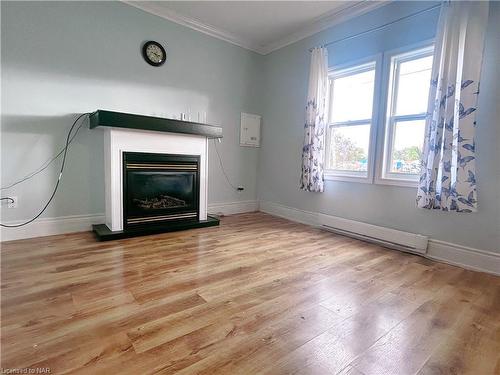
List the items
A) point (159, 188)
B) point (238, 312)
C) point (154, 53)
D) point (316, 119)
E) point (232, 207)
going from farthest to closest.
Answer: point (232, 207), point (316, 119), point (154, 53), point (159, 188), point (238, 312)

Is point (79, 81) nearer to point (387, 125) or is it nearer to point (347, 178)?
point (347, 178)

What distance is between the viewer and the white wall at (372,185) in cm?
202

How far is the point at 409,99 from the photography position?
8.35 ft

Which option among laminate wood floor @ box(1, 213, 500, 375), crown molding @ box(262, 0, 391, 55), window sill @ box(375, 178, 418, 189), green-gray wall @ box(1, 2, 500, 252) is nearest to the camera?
laminate wood floor @ box(1, 213, 500, 375)

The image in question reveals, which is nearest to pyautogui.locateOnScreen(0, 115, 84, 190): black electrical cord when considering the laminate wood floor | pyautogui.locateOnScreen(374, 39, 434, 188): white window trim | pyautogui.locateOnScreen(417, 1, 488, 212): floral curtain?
the laminate wood floor

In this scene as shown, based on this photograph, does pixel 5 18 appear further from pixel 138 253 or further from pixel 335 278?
pixel 335 278

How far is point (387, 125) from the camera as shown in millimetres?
2652

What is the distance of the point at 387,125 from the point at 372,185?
0.65 meters

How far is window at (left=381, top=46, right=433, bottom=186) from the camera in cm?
246

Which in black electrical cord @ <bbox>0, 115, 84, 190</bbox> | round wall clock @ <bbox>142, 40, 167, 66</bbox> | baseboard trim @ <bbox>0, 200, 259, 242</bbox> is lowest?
baseboard trim @ <bbox>0, 200, 259, 242</bbox>

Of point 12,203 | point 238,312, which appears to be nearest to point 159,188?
point 12,203

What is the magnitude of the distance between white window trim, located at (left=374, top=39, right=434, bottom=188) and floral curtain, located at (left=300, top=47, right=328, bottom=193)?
67 centimetres

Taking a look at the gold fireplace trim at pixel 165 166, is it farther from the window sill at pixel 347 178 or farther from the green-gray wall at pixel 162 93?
the window sill at pixel 347 178

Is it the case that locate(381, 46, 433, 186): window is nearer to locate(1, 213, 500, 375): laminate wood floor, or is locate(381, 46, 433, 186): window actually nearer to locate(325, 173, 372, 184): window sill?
locate(325, 173, 372, 184): window sill
